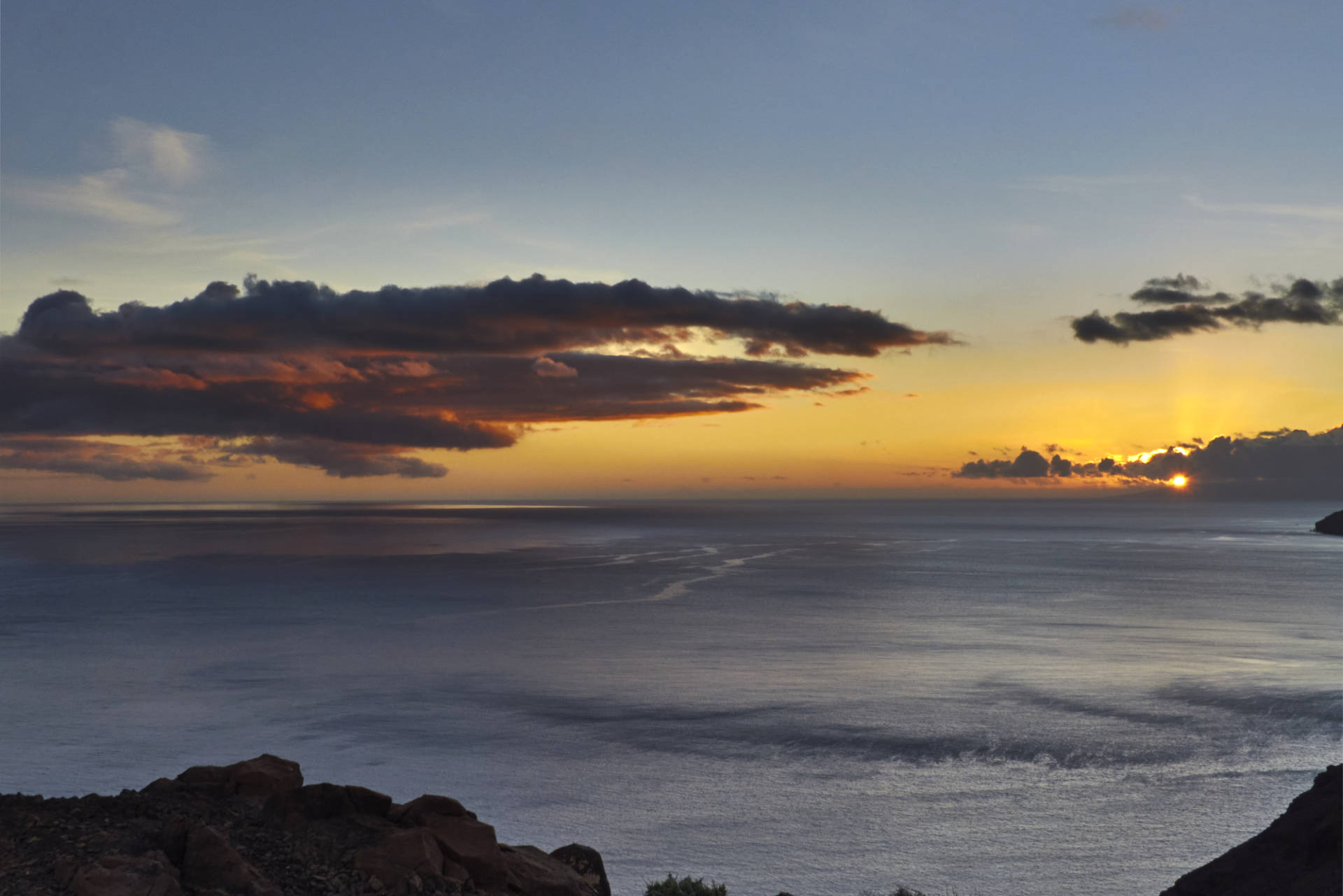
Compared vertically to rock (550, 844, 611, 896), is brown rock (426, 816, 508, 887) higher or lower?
higher

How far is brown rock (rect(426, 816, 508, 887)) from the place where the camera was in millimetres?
11516

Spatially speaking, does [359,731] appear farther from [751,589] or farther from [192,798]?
[751,589]

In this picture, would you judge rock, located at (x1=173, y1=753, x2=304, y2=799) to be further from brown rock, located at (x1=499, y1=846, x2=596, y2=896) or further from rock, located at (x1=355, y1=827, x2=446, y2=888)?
brown rock, located at (x1=499, y1=846, x2=596, y2=896)

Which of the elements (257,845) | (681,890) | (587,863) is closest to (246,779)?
(257,845)

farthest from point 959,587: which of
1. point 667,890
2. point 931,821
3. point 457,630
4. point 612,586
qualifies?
point 667,890

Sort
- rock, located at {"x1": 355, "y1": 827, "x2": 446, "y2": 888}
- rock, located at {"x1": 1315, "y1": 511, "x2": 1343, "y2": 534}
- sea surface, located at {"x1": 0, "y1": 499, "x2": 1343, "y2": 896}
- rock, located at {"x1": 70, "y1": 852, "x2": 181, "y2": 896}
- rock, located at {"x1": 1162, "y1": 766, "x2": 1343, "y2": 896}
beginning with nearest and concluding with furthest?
rock, located at {"x1": 70, "y1": 852, "x2": 181, "y2": 896}
rock, located at {"x1": 355, "y1": 827, "x2": 446, "y2": 888}
rock, located at {"x1": 1162, "y1": 766, "x2": 1343, "y2": 896}
sea surface, located at {"x1": 0, "y1": 499, "x2": 1343, "y2": 896}
rock, located at {"x1": 1315, "y1": 511, "x2": 1343, "y2": 534}

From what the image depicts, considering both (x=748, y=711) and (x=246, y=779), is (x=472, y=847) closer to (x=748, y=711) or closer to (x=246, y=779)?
(x=246, y=779)

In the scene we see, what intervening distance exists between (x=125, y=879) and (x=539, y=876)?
14.8ft

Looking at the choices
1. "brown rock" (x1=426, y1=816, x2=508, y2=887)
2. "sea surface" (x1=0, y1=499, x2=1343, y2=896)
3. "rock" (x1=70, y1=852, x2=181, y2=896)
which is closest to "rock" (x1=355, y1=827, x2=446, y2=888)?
"brown rock" (x1=426, y1=816, x2=508, y2=887)

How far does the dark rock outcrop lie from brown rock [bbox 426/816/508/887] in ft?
0.04

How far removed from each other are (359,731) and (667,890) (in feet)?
53.9

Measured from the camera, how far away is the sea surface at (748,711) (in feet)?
60.7

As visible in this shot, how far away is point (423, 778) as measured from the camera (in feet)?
74.2

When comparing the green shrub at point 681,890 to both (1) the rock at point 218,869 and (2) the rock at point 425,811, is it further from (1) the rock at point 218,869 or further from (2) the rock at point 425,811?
(1) the rock at point 218,869
